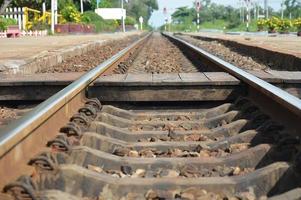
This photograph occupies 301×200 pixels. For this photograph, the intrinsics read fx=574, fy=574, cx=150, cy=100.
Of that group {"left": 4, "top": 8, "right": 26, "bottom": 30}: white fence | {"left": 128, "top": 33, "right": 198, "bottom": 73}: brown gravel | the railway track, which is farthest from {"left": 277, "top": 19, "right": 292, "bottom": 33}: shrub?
the railway track

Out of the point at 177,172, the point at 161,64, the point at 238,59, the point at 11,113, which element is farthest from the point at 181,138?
the point at 238,59

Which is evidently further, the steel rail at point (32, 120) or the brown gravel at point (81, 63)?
the brown gravel at point (81, 63)

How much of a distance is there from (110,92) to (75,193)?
7.60ft

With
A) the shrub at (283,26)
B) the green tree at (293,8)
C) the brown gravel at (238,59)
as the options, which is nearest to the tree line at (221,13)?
the green tree at (293,8)

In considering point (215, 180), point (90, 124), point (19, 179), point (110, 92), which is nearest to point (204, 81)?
point (110, 92)

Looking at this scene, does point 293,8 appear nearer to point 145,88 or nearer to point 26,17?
point 26,17

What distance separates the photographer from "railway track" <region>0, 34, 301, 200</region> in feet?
8.98

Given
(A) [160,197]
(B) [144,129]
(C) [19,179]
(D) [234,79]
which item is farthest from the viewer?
(D) [234,79]

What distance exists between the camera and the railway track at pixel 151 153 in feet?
8.98

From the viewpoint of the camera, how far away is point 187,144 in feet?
12.1

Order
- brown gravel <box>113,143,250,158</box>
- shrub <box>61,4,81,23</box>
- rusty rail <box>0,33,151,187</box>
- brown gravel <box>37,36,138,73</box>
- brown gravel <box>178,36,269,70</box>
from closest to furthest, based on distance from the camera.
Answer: rusty rail <box>0,33,151,187</box> → brown gravel <box>113,143,250,158</box> → brown gravel <box>37,36,138,73</box> → brown gravel <box>178,36,269,70</box> → shrub <box>61,4,81,23</box>

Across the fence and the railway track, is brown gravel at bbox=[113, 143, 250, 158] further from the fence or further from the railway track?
the fence

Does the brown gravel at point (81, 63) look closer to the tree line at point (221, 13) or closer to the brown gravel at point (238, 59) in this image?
the brown gravel at point (238, 59)

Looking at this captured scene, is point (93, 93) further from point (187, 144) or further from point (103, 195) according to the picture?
point (103, 195)
